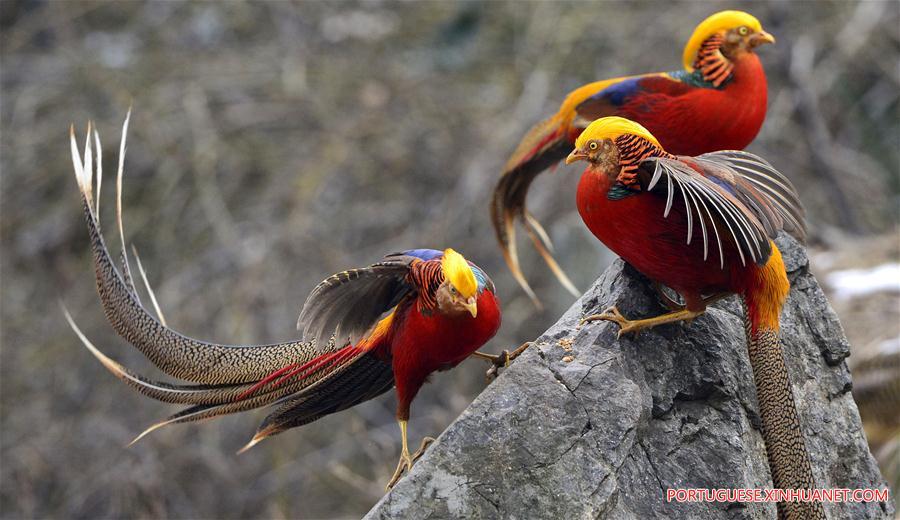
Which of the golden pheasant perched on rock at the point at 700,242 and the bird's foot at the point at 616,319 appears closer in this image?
the golden pheasant perched on rock at the point at 700,242

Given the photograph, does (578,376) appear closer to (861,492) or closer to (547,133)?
(861,492)

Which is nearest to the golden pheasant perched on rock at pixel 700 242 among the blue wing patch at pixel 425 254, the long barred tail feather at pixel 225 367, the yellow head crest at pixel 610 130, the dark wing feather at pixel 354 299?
the yellow head crest at pixel 610 130

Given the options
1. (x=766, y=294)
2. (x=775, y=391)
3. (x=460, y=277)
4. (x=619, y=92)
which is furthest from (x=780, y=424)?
(x=619, y=92)

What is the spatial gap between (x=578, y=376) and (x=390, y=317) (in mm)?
698

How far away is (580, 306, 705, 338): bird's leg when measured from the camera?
3.54 metres

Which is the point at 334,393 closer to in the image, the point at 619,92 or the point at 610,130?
the point at 610,130

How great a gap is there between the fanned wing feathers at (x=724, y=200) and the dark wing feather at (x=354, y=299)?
83cm

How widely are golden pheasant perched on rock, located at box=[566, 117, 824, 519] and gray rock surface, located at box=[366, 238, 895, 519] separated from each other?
0.11 meters

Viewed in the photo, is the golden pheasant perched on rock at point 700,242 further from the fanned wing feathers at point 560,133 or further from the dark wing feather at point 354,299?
the fanned wing feathers at point 560,133

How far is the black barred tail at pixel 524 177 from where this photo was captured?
195 inches

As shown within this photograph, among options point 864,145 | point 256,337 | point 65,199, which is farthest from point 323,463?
point 864,145

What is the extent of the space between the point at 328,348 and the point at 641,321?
105 cm

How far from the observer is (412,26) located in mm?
9828

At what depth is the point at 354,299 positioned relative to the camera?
3.62m
